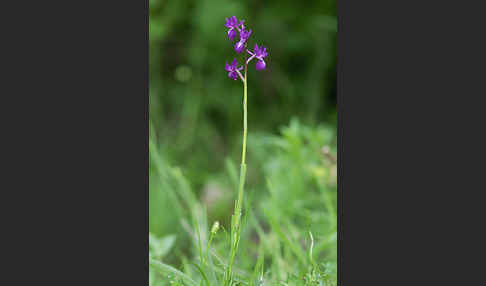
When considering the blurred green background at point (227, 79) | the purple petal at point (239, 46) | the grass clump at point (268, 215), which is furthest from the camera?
the blurred green background at point (227, 79)

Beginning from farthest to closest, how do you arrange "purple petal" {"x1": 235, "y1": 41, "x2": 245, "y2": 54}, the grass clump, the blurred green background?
1. the blurred green background
2. the grass clump
3. "purple petal" {"x1": 235, "y1": 41, "x2": 245, "y2": 54}

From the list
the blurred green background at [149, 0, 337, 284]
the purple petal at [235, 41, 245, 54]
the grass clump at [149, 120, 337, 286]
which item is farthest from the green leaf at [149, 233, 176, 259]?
the blurred green background at [149, 0, 337, 284]

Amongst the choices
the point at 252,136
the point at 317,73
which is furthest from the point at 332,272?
the point at 317,73

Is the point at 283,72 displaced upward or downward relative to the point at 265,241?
upward

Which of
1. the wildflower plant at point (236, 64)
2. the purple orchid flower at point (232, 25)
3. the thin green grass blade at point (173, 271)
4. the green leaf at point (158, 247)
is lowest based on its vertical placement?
the green leaf at point (158, 247)

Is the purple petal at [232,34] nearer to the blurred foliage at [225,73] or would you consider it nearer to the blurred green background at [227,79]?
the blurred green background at [227,79]

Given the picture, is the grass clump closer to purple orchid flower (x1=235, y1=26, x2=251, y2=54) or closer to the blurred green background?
the blurred green background

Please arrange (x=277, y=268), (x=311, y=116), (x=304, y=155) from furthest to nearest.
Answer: (x=311, y=116)
(x=304, y=155)
(x=277, y=268)

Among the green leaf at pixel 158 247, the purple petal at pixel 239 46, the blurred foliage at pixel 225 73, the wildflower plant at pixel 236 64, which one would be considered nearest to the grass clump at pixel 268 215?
the green leaf at pixel 158 247

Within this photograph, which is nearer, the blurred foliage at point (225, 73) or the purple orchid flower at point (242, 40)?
the purple orchid flower at point (242, 40)

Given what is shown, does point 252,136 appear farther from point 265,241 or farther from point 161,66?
point 265,241

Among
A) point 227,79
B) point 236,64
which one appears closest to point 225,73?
point 227,79
